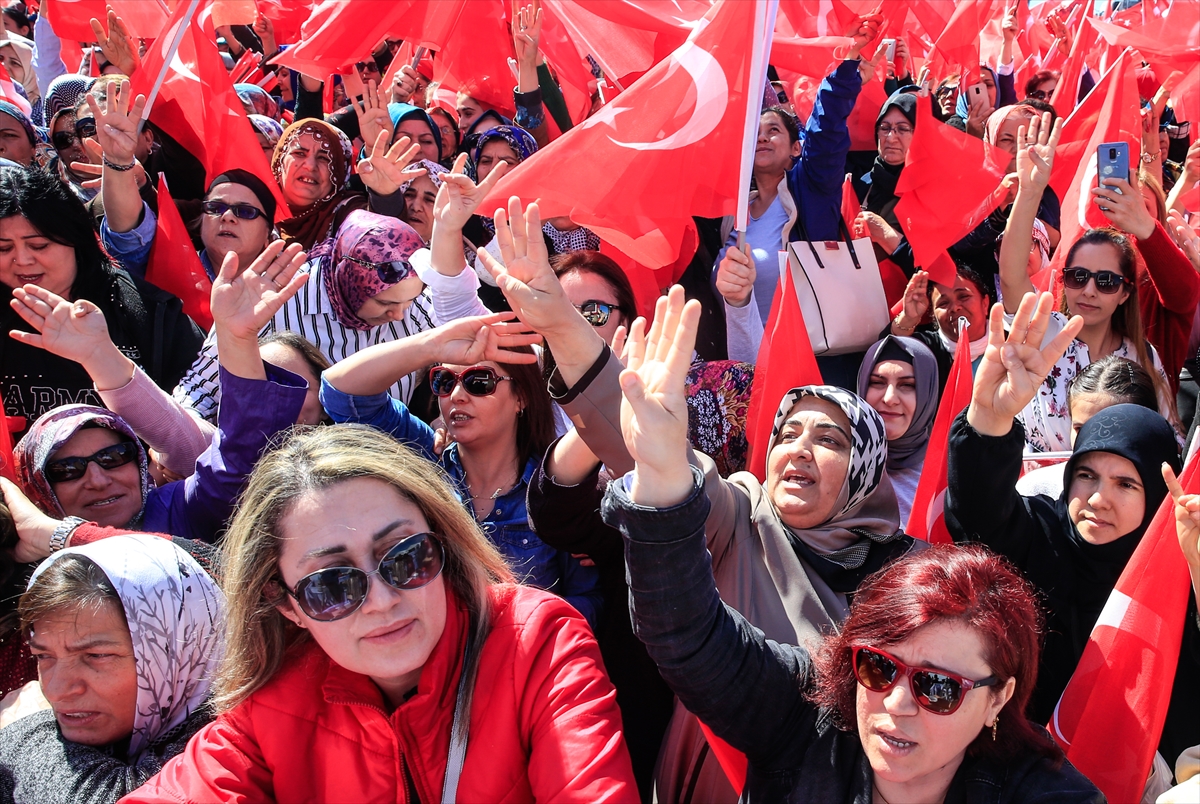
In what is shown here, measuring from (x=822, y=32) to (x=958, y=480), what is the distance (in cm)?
394

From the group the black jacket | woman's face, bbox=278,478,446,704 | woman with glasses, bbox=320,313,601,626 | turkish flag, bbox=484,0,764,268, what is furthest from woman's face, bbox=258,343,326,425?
the black jacket

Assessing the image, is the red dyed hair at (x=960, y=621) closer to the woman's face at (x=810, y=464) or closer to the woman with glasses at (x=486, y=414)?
the woman's face at (x=810, y=464)

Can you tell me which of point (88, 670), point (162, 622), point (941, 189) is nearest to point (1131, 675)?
point (162, 622)

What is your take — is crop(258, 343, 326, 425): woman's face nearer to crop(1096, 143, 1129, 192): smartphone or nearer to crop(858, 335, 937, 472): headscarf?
crop(858, 335, 937, 472): headscarf

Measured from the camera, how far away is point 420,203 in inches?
189

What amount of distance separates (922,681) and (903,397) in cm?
206

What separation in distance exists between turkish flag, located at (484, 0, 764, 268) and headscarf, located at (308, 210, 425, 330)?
2.02 ft

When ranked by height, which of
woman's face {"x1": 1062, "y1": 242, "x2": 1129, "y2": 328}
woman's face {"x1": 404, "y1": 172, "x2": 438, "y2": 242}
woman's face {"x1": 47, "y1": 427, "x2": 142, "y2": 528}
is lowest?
woman's face {"x1": 47, "y1": 427, "x2": 142, "y2": 528}

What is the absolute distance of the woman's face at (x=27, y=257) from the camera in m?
3.35

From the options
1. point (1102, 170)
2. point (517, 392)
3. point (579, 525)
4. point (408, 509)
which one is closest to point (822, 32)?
point (1102, 170)

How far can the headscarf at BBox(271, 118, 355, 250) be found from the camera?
179 inches

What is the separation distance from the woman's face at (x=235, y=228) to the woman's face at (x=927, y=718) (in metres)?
3.19

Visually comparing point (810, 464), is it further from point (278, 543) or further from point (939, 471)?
point (278, 543)

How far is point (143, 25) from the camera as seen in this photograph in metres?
5.61
